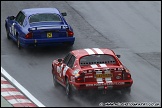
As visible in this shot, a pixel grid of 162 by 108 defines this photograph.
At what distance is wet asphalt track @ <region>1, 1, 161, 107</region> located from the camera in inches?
695

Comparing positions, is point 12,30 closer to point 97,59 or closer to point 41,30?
point 41,30

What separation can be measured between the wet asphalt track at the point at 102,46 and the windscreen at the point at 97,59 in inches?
35.1

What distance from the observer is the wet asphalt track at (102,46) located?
17.6 meters

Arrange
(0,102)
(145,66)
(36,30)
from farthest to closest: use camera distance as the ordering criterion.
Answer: (36,30) < (145,66) < (0,102)

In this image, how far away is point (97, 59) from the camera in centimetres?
1727

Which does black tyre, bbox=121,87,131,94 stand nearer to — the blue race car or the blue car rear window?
the blue race car

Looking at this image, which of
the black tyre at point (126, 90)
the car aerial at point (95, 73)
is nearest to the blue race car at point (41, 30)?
the car aerial at point (95, 73)

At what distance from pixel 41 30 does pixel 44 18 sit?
39.9 inches

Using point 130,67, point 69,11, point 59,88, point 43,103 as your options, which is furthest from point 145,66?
point 69,11

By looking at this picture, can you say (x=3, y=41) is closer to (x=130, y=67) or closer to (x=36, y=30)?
(x=36, y=30)

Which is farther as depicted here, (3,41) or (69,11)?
(69,11)

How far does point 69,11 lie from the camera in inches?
1172

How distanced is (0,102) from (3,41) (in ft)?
29.3

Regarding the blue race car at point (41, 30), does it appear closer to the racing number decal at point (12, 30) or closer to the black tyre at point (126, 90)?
the racing number decal at point (12, 30)
